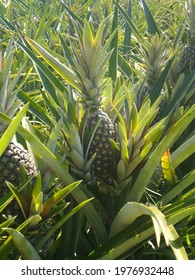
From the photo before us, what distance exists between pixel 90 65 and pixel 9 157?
10.0 inches

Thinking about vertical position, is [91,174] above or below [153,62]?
below

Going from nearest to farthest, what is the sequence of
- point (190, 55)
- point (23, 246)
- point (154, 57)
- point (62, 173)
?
point (23, 246)
point (62, 173)
point (154, 57)
point (190, 55)

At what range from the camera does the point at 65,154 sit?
0.90 metres

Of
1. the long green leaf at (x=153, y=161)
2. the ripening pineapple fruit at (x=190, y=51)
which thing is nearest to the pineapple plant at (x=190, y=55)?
the ripening pineapple fruit at (x=190, y=51)

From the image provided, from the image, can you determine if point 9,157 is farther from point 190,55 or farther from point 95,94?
point 190,55

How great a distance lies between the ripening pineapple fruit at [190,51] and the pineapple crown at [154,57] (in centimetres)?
11

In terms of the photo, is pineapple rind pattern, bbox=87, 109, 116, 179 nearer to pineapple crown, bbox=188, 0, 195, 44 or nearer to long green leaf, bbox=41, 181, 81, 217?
long green leaf, bbox=41, 181, 81, 217

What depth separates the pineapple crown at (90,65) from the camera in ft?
3.11

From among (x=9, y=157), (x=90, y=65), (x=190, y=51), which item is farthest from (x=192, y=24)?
(x=9, y=157)

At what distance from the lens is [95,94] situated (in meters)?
0.97

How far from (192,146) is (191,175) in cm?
6

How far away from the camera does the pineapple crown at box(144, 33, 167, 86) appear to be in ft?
3.82
